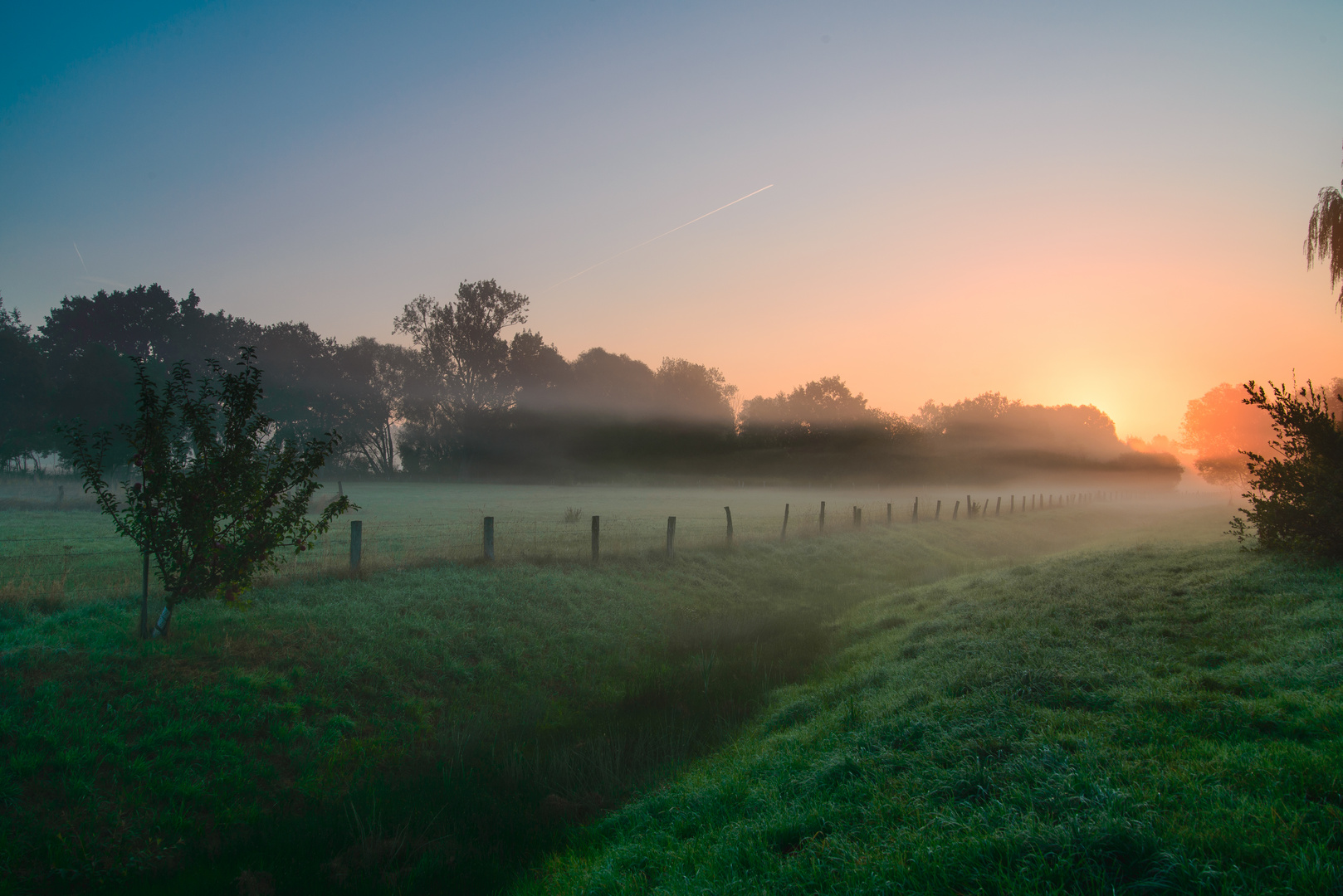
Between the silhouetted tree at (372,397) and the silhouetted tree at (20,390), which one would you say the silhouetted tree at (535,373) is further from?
the silhouetted tree at (20,390)

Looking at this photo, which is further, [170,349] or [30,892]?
[170,349]

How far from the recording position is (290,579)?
497 inches

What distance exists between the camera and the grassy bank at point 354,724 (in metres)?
6.41

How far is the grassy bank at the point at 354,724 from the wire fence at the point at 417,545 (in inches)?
32.9

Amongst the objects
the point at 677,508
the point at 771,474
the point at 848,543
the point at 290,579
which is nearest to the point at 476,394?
the point at 771,474

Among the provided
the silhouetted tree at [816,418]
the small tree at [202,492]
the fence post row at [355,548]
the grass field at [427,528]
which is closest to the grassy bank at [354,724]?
the fence post row at [355,548]

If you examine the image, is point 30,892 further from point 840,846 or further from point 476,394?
point 476,394

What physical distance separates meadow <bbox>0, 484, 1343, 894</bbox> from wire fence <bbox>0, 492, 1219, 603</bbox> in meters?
0.86

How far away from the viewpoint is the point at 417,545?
1844cm

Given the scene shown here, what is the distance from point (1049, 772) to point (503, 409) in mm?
74896

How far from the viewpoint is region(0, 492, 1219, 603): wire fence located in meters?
11.5

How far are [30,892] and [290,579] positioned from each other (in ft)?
24.2

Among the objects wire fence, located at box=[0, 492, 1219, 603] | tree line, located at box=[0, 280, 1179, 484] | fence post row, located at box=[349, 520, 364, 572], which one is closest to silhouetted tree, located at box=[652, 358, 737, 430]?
tree line, located at box=[0, 280, 1179, 484]

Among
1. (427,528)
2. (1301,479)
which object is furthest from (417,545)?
(1301,479)
